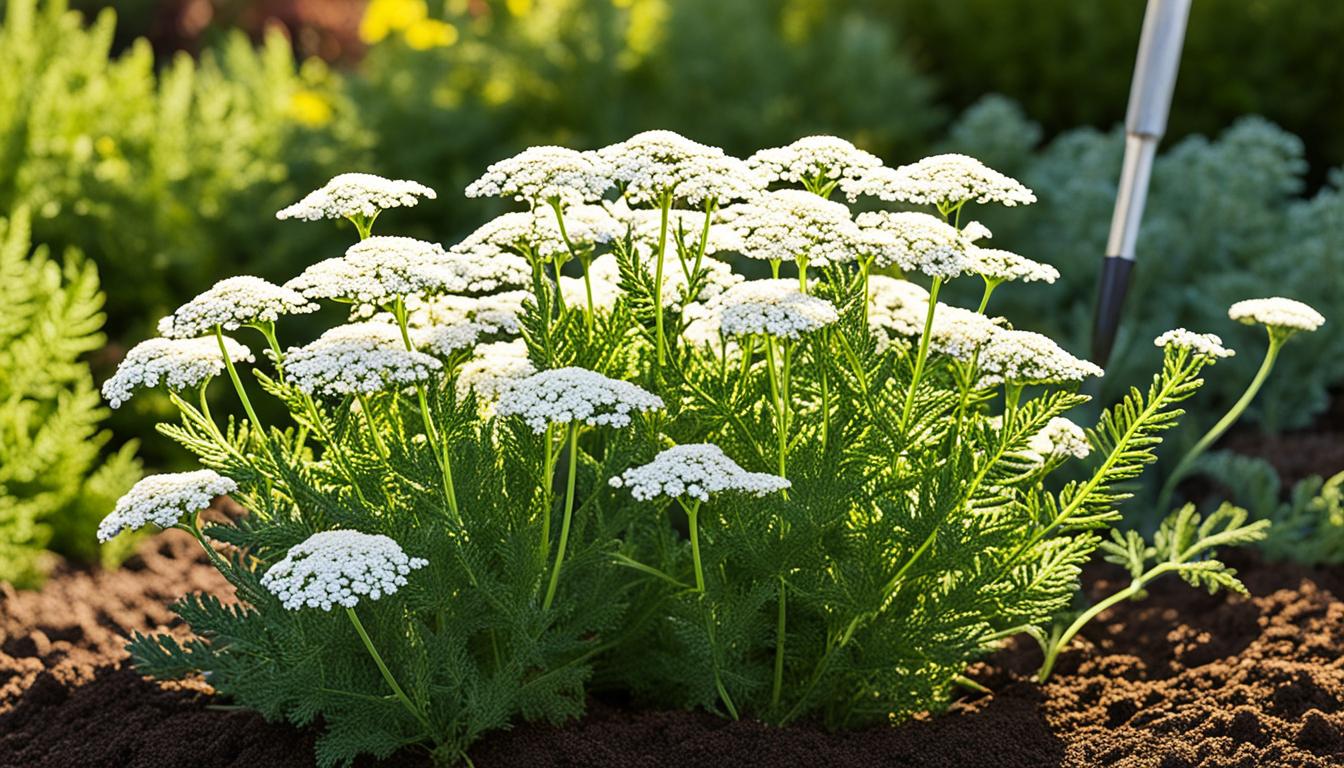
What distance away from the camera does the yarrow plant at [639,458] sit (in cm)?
234

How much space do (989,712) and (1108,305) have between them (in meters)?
1.41

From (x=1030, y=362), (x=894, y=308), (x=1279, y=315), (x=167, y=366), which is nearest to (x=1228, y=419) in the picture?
(x=1279, y=315)

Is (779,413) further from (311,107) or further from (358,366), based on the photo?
(311,107)

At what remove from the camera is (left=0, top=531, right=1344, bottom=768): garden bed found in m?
2.62

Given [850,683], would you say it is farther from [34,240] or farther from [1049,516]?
[34,240]

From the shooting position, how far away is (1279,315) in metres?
2.58

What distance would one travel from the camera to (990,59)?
705 cm

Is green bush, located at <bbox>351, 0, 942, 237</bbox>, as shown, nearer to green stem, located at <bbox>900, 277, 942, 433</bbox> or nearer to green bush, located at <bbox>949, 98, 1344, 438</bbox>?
green bush, located at <bbox>949, 98, 1344, 438</bbox>

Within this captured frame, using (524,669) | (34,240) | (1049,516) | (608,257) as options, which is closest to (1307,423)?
(1049,516)

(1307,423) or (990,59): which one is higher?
(990,59)

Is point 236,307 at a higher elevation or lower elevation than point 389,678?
higher

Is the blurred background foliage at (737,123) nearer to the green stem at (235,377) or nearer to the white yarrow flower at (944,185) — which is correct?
the white yarrow flower at (944,185)

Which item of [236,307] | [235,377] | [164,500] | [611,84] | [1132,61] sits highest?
[1132,61]

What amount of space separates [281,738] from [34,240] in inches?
116
